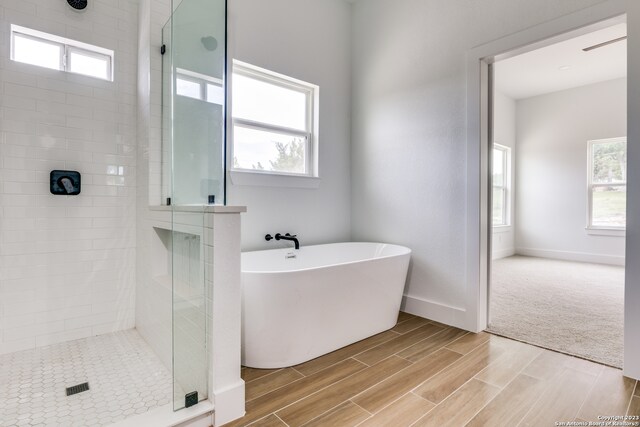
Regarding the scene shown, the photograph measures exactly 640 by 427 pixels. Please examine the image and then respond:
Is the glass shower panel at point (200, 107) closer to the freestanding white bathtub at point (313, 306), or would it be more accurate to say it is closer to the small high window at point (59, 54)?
the freestanding white bathtub at point (313, 306)

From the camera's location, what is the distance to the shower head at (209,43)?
5.31 feet

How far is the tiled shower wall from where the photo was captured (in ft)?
6.89

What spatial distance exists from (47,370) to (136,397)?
74 cm

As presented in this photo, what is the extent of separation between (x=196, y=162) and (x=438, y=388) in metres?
1.77

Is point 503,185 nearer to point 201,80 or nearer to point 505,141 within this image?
point 505,141

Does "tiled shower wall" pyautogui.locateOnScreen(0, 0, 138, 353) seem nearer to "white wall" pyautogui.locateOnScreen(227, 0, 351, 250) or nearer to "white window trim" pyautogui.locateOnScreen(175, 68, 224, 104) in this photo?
"white wall" pyautogui.locateOnScreen(227, 0, 351, 250)

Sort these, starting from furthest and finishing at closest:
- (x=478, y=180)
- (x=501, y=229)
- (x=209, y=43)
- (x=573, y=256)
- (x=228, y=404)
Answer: (x=501, y=229), (x=573, y=256), (x=478, y=180), (x=209, y=43), (x=228, y=404)

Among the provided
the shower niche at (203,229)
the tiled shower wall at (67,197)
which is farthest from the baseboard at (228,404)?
the tiled shower wall at (67,197)

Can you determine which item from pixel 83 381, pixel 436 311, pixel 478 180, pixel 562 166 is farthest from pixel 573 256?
pixel 83 381

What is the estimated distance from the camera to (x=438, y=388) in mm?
1731

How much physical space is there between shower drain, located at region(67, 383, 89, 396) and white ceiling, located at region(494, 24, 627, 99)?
5.52 m

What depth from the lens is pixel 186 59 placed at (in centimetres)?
167

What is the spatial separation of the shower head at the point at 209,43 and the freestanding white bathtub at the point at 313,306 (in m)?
1.21

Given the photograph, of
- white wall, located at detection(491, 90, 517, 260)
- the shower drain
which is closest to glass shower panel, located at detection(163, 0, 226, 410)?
the shower drain
